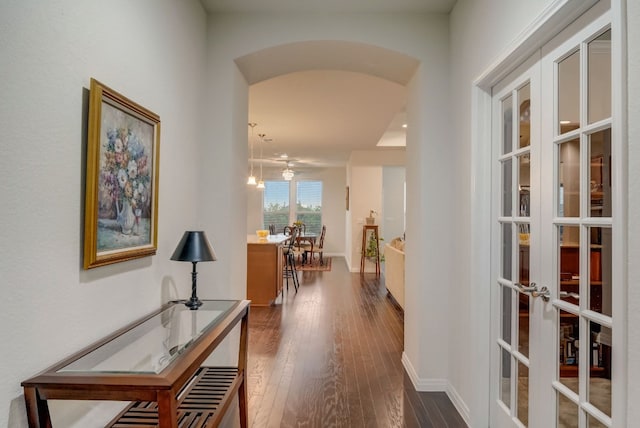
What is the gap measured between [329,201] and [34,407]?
1083cm

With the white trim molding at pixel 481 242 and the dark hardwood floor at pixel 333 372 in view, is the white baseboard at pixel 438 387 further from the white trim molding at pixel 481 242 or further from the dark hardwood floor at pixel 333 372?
the white trim molding at pixel 481 242

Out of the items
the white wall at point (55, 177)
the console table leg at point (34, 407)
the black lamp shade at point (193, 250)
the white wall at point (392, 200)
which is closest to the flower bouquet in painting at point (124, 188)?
the white wall at point (55, 177)

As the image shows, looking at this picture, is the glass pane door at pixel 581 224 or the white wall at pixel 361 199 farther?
the white wall at pixel 361 199

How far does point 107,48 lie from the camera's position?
1599 mm

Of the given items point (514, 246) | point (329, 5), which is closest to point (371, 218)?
point (329, 5)

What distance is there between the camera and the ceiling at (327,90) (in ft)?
9.10

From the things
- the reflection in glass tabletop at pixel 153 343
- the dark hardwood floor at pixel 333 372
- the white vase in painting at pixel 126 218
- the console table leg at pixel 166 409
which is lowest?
the dark hardwood floor at pixel 333 372

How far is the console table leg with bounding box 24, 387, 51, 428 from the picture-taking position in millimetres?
1151

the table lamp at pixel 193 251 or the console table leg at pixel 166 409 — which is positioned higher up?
the table lamp at pixel 193 251

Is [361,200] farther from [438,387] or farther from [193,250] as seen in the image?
[193,250]

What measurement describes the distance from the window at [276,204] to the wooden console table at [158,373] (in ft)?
31.7

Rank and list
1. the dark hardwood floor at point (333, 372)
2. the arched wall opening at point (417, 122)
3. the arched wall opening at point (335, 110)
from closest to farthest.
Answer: the dark hardwood floor at point (333, 372)
the arched wall opening at point (417, 122)
the arched wall opening at point (335, 110)

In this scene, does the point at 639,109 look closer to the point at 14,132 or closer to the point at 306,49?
the point at 14,132


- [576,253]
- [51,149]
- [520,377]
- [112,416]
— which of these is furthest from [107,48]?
[520,377]
